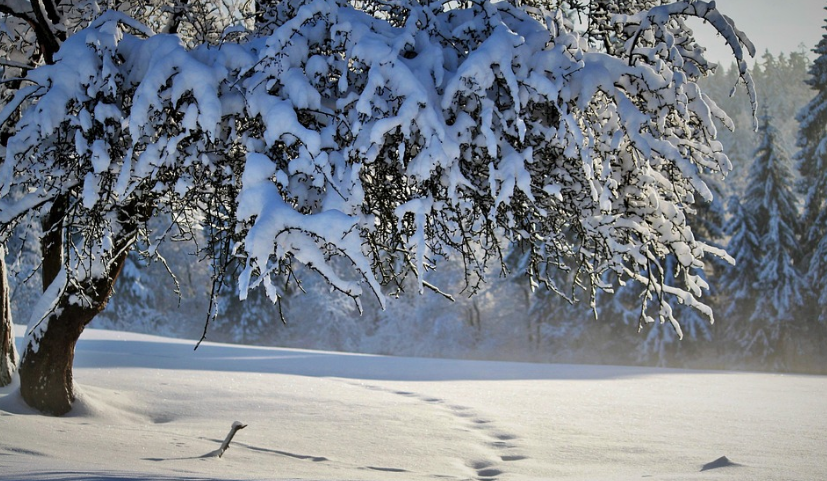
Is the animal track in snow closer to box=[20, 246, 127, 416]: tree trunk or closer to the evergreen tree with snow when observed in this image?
box=[20, 246, 127, 416]: tree trunk

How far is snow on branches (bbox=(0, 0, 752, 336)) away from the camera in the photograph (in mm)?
4961

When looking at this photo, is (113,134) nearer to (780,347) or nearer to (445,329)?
(780,347)

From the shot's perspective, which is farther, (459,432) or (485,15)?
(459,432)

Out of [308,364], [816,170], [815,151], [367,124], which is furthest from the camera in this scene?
[816,170]

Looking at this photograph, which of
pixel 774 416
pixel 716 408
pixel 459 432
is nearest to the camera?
pixel 459 432

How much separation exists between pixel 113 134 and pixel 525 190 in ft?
10.3

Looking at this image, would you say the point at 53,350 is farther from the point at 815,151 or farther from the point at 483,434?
the point at 815,151

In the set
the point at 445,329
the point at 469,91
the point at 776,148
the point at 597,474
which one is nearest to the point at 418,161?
the point at 469,91

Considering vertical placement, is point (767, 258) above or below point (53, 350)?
above

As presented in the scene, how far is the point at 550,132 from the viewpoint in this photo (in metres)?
5.53

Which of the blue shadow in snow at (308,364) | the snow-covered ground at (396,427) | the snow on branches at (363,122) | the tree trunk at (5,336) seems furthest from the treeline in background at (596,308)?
the snow on branches at (363,122)

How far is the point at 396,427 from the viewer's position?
8820 millimetres

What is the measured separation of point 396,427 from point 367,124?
4.79 meters

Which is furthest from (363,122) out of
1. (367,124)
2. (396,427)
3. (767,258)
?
(767,258)
